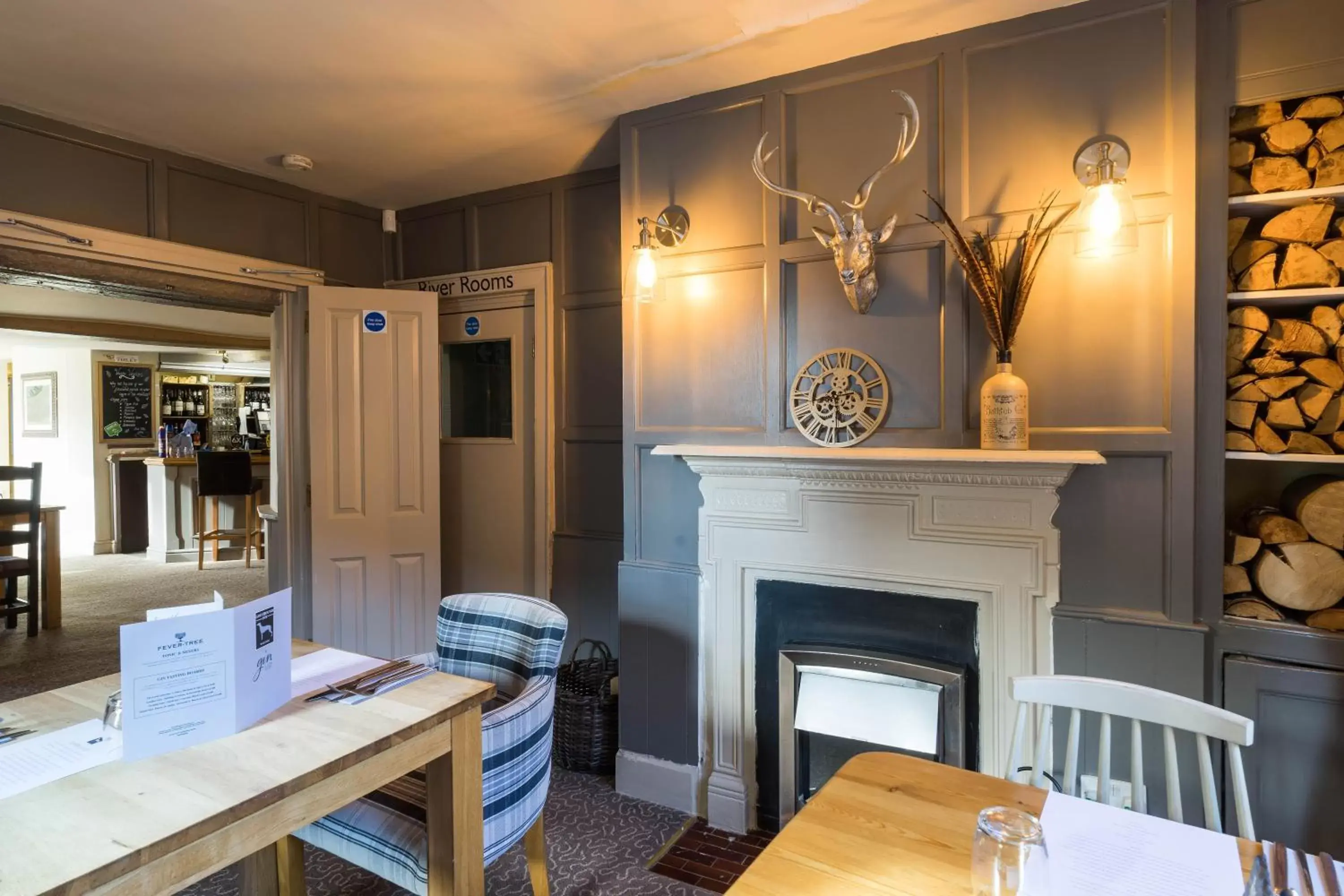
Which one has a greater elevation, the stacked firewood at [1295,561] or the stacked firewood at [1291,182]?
the stacked firewood at [1291,182]

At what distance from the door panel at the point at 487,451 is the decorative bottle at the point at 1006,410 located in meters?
2.33

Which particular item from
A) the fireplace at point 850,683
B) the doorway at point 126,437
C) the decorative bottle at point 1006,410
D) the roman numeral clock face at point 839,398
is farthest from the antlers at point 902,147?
the doorway at point 126,437

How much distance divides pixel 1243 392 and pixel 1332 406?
0.68 feet

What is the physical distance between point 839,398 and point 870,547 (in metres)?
0.51

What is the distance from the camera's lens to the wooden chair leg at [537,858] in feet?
6.54

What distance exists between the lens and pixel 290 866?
1.88 metres

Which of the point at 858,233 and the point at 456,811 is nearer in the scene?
the point at 456,811

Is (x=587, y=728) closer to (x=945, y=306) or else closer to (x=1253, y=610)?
(x=945, y=306)

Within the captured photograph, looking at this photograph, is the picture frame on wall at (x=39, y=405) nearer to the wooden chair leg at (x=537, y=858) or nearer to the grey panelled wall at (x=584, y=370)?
the grey panelled wall at (x=584, y=370)

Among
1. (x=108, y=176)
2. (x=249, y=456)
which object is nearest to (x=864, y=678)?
(x=108, y=176)

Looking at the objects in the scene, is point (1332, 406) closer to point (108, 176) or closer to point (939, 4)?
point (939, 4)

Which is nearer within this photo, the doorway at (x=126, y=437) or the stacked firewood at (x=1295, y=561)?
the stacked firewood at (x=1295, y=561)

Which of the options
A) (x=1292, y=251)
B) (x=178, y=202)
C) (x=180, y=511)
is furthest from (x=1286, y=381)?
(x=180, y=511)

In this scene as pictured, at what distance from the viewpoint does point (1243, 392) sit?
79.4 inches
